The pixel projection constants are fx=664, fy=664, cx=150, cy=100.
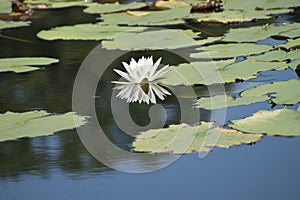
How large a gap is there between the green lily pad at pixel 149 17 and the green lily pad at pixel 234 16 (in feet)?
0.31

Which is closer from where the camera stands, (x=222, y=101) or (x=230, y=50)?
(x=222, y=101)

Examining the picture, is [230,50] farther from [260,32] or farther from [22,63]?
[22,63]

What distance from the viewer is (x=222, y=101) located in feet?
7.98

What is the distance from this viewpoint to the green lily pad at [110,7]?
4.42 m

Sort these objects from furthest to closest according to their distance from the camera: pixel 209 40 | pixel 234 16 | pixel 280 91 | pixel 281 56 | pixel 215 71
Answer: pixel 234 16 → pixel 209 40 → pixel 281 56 → pixel 215 71 → pixel 280 91

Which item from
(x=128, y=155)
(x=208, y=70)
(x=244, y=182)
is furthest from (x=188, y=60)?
(x=244, y=182)

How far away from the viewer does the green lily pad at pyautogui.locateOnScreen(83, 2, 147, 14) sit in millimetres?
4418

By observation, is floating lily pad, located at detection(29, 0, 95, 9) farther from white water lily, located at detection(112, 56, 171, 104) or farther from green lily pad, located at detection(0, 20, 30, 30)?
white water lily, located at detection(112, 56, 171, 104)

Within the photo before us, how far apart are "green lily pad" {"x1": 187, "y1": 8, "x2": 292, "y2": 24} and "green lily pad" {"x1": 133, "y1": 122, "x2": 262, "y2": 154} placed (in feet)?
5.53

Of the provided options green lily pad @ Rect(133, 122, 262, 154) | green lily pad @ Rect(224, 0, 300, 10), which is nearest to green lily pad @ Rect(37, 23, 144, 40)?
green lily pad @ Rect(224, 0, 300, 10)

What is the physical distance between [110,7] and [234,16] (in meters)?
1.02

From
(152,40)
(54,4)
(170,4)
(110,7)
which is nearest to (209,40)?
(152,40)

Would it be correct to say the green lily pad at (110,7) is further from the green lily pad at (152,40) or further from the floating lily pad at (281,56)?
the floating lily pad at (281,56)

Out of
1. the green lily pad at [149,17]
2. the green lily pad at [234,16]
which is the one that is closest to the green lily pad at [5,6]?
the green lily pad at [149,17]
